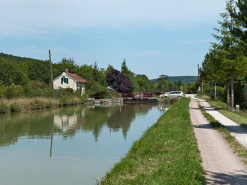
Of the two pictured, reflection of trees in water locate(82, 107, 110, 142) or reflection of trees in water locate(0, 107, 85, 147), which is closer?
reflection of trees in water locate(0, 107, 85, 147)

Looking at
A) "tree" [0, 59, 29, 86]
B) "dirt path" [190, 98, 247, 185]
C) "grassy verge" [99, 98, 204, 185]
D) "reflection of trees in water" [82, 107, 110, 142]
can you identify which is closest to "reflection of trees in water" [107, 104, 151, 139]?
"reflection of trees in water" [82, 107, 110, 142]

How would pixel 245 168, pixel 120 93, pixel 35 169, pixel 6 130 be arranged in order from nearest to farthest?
1. pixel 245 168
2. pixel 35 169
3. pixel 6 130
4. pixel 120 93

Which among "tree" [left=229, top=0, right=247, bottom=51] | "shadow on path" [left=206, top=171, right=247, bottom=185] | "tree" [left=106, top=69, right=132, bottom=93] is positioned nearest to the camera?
"shadow on path" [left=206, top=171, right=247, bottom=185]

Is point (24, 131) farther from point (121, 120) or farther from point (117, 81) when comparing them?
point (117, 81)

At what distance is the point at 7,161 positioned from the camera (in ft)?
44.4

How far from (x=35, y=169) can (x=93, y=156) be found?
9.08 ft

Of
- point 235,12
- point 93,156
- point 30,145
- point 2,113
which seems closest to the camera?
point 93,156

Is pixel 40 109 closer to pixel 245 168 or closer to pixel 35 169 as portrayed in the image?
pixel 35 169

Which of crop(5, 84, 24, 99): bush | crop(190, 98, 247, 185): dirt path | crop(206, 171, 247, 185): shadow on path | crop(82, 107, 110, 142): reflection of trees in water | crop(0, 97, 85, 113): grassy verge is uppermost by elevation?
crop(5, 84, 24, 99): bush

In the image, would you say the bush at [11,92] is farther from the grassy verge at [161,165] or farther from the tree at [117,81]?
the tree at [117,81]

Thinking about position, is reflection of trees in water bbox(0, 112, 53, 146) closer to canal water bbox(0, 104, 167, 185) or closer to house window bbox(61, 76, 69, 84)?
canal water bbox(0, 104, 167, 185)

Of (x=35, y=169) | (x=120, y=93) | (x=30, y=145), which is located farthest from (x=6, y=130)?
(x=120, y=93)

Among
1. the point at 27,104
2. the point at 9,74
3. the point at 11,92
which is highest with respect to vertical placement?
the point at 9,74

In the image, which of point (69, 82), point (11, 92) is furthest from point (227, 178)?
point (69, 82)
